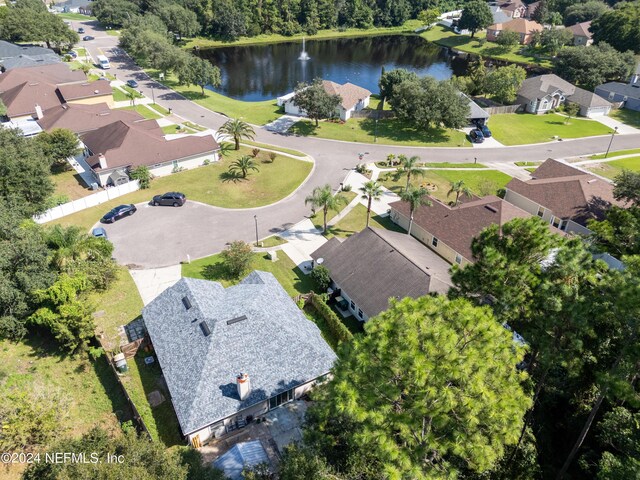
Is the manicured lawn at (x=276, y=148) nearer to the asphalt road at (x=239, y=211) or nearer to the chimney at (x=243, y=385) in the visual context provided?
the asphalt road at (x=239, y=211)

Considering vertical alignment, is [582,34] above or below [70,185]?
above

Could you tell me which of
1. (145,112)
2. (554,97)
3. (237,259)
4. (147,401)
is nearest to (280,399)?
(147,401)

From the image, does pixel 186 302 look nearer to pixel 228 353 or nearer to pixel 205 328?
pixel 205 328

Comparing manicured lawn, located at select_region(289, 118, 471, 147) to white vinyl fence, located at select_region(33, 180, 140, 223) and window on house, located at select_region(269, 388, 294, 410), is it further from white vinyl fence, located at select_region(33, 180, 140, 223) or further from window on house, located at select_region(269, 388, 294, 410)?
window on house, located at select_region(269, 388, 294, 410)

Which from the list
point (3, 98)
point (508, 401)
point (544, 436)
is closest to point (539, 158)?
point (544, 436)

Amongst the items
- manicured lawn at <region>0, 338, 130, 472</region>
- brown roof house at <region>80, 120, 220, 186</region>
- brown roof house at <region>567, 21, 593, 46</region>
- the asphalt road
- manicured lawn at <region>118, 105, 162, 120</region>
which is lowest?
manicured lawn at <region>0, 338, 130, 472</region>

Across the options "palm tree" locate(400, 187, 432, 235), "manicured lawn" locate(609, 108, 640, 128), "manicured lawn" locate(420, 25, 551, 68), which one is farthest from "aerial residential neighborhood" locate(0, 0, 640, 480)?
"manicured lawn" locate(420, 25, 551, 68)
